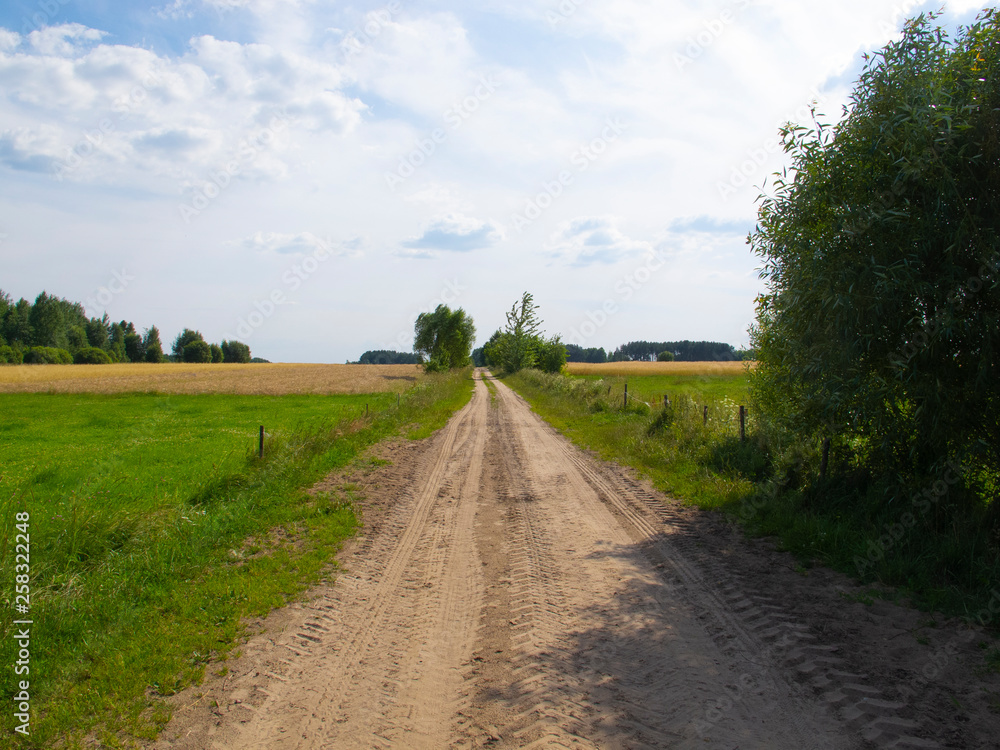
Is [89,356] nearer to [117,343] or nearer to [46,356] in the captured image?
[46,356]

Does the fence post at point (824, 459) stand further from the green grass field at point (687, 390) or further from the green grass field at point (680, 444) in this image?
the green grass field at point (687, 390)

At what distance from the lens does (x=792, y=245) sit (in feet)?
26.7

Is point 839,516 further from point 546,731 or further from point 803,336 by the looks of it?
point 546,731

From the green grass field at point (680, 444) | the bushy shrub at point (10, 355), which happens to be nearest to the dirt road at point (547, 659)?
the green grass field at point (680, 444)

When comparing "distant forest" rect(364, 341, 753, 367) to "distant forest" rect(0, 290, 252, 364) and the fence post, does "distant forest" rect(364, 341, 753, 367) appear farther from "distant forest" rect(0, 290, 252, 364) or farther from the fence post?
the fence post

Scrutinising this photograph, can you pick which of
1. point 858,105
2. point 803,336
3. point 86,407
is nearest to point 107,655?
point 803,336

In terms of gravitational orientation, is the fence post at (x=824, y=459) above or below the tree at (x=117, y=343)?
below

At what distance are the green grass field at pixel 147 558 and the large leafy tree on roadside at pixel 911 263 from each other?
734 centimetres

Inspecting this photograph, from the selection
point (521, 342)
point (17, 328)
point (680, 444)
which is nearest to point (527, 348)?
point (521, 342)

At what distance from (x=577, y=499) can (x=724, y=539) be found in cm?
294

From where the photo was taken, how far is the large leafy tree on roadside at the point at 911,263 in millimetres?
6320

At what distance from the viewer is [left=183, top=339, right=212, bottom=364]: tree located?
4707 inches

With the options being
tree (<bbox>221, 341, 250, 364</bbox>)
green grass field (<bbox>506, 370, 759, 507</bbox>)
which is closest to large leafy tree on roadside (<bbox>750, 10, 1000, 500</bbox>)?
green grass field (<bbox>506, 370, 759, 507</bbox>)

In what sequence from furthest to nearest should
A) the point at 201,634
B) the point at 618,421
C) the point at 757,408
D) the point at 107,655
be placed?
the point at 618,421 → the point at 757,408 → the point at 201,634 → the point at 107,655
